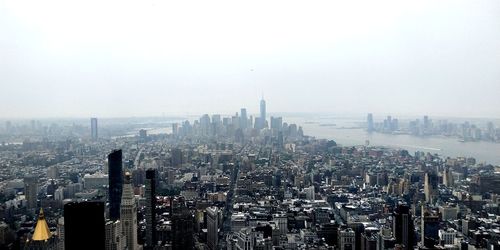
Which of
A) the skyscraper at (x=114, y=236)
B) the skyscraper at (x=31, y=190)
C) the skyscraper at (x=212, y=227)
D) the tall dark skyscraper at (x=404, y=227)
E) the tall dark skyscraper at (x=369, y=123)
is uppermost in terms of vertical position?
the tall dark skyscraper at (x=369, y=123)

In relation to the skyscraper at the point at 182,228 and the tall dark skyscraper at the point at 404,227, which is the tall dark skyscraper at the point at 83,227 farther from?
the tall dark skyscraper at the point at 404,227

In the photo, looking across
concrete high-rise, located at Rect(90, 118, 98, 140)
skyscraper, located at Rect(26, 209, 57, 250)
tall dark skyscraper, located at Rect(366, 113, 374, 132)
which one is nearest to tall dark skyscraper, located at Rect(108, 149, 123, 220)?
concrete high-rise, located at Rect(90, 118, 98, 140)

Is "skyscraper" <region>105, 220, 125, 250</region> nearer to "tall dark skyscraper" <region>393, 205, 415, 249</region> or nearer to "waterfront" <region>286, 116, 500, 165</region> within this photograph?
"tall dark skyscraper" <region>393, 205, 415, 249</region>

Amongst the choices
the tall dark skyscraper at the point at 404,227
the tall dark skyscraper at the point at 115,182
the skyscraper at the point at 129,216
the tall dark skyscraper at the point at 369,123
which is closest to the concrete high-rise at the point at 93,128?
the tall dark skyscraper at the point at 115,182

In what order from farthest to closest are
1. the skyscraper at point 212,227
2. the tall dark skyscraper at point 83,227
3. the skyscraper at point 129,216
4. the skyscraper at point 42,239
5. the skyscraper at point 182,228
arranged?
the skyscraper at point 212,227, the skyscraper at point 182,228, the skyscraper at point 129,216, the tall dark skyscraper at point 83,227, the skyscraper at point 42,239

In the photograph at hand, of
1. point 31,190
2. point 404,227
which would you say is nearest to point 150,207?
point 31,190

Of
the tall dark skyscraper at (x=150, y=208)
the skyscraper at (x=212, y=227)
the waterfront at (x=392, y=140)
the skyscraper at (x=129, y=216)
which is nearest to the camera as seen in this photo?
the skyscraper at (x=129, y=216)
